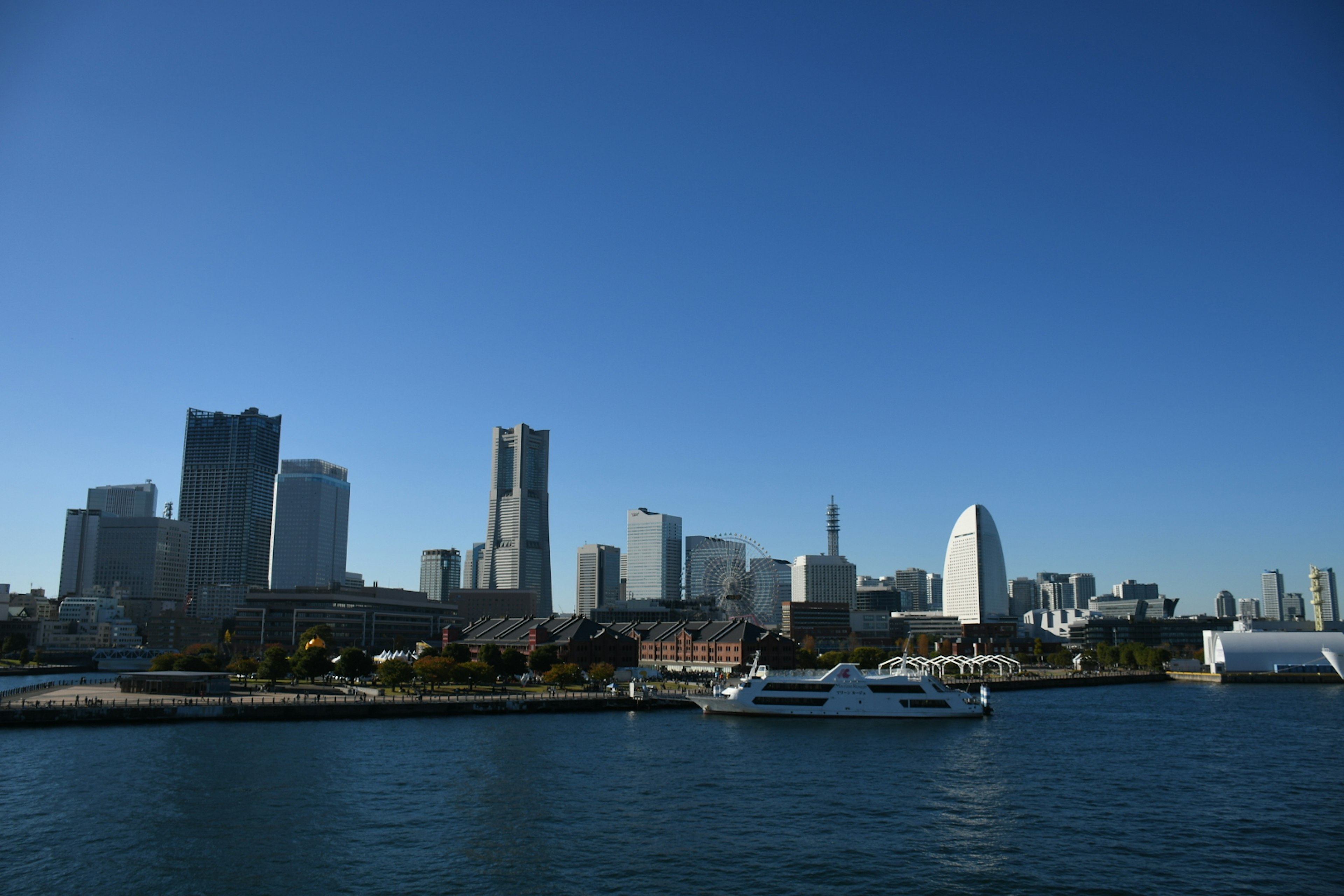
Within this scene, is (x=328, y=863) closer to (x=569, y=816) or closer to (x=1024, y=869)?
(x=569, y=816)

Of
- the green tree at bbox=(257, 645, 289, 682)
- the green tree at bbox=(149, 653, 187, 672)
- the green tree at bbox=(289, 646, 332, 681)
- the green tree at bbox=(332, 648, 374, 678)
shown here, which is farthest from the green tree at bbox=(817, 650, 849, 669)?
the green tree at bbox=(149, 653, 187, 672)

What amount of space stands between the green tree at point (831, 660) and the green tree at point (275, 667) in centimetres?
8720

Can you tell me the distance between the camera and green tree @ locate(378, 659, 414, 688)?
386 feet

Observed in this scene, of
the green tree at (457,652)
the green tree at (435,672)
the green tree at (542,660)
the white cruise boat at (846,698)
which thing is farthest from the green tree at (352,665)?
the white cruise boat at (846,698)

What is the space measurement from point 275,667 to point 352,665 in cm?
919

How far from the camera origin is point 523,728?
88750mm

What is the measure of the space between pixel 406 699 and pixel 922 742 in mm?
54714

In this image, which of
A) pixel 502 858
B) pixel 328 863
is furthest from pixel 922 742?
pixel 328 863

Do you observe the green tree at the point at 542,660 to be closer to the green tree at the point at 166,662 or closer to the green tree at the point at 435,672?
the green tree at the point at 435,672

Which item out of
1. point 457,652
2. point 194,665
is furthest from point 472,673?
point 194,665

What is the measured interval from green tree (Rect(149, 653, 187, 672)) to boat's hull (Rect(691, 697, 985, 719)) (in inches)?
2981

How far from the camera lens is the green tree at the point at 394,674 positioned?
11769 centimetres

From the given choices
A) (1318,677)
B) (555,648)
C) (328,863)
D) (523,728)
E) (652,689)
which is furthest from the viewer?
(1318,677)

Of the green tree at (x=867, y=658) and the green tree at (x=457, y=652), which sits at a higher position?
the green tree at (x=457, y=652)
